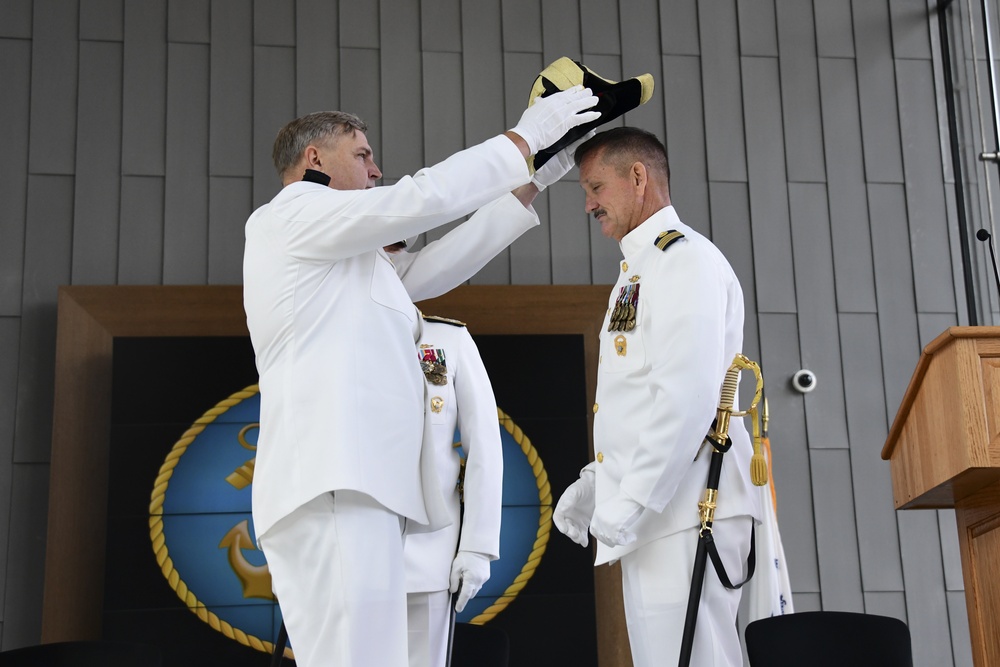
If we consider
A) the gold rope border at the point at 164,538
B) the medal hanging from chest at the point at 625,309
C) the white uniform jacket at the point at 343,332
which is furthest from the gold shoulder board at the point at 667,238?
the gold rope border at the point at 164,538

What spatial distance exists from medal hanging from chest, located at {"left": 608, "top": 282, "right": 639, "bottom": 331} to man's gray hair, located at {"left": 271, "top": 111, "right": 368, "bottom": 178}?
28.6 inches

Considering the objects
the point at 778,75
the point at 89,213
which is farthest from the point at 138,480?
the point at 778,75

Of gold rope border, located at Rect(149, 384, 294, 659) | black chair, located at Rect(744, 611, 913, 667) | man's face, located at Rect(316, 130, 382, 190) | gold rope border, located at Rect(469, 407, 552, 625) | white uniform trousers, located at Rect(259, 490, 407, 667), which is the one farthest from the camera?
gold rope border, located at Rect(469, 407, 552, 625)

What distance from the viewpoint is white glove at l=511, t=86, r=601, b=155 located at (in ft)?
8.08

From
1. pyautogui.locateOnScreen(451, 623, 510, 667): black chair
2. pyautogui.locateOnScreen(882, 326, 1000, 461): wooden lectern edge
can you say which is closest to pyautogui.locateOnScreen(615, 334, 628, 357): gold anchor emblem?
pyautogui.locateOnScreen(882, 326, 1000, 461): wooden lectern edge

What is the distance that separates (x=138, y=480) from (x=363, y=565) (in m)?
2.59

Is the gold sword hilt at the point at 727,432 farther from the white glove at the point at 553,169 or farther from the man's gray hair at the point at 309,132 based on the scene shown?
the man's gray hair at the point at 309,132

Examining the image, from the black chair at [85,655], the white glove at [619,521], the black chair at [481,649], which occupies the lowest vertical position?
the black chair at [481,649]

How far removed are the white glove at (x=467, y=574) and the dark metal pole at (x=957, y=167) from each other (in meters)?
2.92

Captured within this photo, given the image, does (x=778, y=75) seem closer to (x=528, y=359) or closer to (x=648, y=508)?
(x=528, y=359)

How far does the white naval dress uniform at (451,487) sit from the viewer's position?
2.93 meters

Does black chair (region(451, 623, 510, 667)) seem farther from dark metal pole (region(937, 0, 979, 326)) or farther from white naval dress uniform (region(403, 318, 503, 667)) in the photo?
dark metal pole (region(937, 0, 979, 326))

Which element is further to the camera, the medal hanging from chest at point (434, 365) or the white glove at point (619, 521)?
the medal hanging from chest at point (434, 365)

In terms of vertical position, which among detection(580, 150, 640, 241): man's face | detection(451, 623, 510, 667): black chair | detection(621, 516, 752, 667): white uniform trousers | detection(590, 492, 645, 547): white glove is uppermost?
detection(580, 150, 640, 241): man's face
